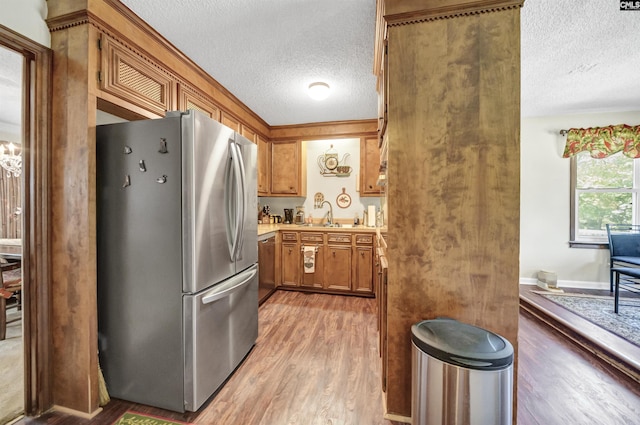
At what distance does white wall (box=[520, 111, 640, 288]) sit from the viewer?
371 cm

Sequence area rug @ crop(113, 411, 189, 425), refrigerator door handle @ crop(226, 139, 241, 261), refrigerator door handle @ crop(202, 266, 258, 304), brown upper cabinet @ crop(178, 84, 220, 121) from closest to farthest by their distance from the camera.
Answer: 1. area rug @ crop(113, 411, 189, 425)
2. refrigerator door handle @ crop(202, 266, 258, 304)
3. refrigerator door handle @ crop(226, 139, 241, 261)
4. brown upper cabinet @ crop(178, 84, 220, 121)

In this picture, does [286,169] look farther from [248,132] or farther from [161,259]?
[161,259]

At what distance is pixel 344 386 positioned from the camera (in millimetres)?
1791

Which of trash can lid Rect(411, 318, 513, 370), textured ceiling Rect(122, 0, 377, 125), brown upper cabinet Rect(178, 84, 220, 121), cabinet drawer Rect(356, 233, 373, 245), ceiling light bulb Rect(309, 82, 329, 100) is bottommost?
trash can lid Rect(411, 318, 513, 370)

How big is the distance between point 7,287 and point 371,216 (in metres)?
3.95

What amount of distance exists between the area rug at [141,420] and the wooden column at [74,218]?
21 cm

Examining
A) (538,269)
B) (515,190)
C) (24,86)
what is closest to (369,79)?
(515,190)

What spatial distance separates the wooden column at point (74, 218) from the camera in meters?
1.52

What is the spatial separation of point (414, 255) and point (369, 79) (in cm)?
198

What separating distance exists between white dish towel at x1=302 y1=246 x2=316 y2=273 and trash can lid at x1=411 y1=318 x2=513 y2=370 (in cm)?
243

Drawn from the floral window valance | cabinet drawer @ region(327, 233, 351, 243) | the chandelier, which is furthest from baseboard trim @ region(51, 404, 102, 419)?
the floral window valance

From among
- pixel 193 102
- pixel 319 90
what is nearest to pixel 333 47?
pixel 319 90

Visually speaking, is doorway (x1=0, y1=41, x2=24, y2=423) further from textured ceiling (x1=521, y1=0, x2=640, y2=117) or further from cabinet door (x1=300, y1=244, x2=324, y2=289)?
textured ceiling (x1=521, y1=0, x2=640, y2=117)

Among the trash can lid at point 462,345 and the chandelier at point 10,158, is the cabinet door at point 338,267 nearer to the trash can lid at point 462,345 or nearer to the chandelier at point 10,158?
the trash can lid at point 462,345
